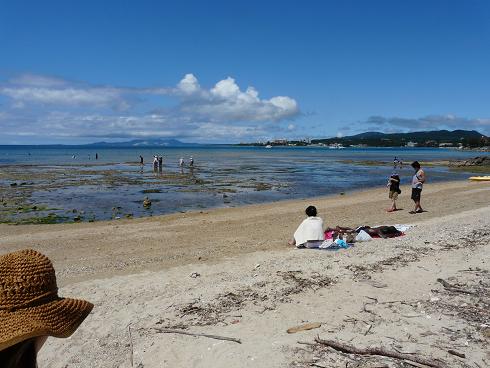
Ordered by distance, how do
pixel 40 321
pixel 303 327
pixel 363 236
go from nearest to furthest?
pixel 40 321, pixel 303 327, pixel 363 236

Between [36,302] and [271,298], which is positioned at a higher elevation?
[36,302]

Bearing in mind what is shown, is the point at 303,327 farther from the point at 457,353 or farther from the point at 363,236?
the point at 363,236

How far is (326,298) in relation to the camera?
24.6ft

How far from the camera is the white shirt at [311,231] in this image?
36.9 feet

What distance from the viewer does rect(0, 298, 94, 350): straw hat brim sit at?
5.95 ft

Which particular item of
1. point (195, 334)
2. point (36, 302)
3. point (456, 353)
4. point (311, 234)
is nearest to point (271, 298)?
point (195, 334)

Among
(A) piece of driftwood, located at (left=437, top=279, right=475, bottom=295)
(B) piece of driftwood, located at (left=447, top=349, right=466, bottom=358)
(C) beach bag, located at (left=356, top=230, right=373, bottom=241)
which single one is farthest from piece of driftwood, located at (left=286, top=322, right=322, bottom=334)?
(C) beach bag, located at (left=356, top=230, right=373, bottom=241)

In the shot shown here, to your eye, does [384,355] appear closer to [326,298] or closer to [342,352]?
[342,352]

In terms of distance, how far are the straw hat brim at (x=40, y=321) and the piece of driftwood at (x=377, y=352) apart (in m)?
4.27

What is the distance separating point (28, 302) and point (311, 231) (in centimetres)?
975

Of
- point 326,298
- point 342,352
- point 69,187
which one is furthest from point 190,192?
point 342,352

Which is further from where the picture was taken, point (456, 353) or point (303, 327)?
point (303, 327)

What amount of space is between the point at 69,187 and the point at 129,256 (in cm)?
2232

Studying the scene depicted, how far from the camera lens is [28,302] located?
6.26 feet
